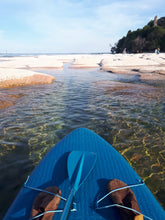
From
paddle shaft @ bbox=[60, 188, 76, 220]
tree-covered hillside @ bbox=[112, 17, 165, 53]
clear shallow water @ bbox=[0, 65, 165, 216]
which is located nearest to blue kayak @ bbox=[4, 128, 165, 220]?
paddle shaft @ bbox=[60, 188, 76, 220]

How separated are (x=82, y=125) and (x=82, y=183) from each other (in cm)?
296

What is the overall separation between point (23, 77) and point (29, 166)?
8.76 m

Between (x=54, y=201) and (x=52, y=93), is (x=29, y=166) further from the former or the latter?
(x=52, y=93)

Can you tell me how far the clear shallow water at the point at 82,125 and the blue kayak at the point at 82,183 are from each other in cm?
79

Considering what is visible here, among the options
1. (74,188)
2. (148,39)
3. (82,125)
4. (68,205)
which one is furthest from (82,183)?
(148,39)

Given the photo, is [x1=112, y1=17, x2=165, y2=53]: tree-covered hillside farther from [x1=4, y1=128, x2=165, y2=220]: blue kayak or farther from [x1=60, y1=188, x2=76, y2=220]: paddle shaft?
[x1=60, y1=188, x2=76, y2=220]: paddle shaft

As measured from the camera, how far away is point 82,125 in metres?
4.87

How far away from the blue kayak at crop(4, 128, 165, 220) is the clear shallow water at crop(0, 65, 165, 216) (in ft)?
2.59

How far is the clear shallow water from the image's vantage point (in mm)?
2988

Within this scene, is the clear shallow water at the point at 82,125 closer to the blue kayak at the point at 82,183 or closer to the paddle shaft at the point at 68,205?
the blue kayak at the point at 82,183

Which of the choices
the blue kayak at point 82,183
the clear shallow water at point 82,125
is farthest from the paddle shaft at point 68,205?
the clear shallow water at point 82,125

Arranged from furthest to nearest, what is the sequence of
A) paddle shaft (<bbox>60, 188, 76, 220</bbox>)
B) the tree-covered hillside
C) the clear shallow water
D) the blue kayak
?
the tree-covered hillside < the clear shallow water < the blue kayak < paddle shaft (<bbox>60, 188, 76, 220</bbox>)

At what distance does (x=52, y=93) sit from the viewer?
874cm

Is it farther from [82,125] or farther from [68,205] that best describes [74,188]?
[82,125]
